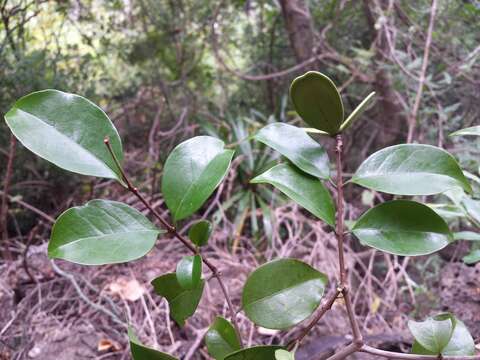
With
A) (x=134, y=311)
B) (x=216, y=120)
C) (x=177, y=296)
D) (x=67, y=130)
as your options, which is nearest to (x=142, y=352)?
(x=177, y=296)

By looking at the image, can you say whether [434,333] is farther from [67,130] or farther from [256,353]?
[67,130]

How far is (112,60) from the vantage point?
94.3 inches

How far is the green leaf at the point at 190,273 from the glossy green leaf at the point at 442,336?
19 centimetres

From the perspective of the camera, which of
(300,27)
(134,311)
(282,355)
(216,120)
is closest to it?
(282,355)

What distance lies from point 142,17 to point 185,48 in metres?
0.32

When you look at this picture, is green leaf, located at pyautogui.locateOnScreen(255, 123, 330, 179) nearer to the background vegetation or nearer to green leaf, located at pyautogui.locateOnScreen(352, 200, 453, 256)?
green leaf, located at pyautogui.locateOnScreen(352, 200, 453, 256)

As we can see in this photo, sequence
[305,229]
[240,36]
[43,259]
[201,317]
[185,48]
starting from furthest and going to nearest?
[240,36] → [185,48] → [305,229] → [43,259] → [201,317]

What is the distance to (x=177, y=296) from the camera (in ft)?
1.24

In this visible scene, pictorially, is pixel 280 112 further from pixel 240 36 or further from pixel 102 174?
pixel 102 174

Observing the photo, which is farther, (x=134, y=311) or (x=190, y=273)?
(x=134, y=311)

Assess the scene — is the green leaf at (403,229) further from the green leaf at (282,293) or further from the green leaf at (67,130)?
the green leaf at (67,130)

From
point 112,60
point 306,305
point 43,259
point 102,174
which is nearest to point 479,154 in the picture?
point 306,305

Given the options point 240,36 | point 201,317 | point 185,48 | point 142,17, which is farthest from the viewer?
point 240,36

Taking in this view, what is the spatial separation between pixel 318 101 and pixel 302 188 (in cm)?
8
